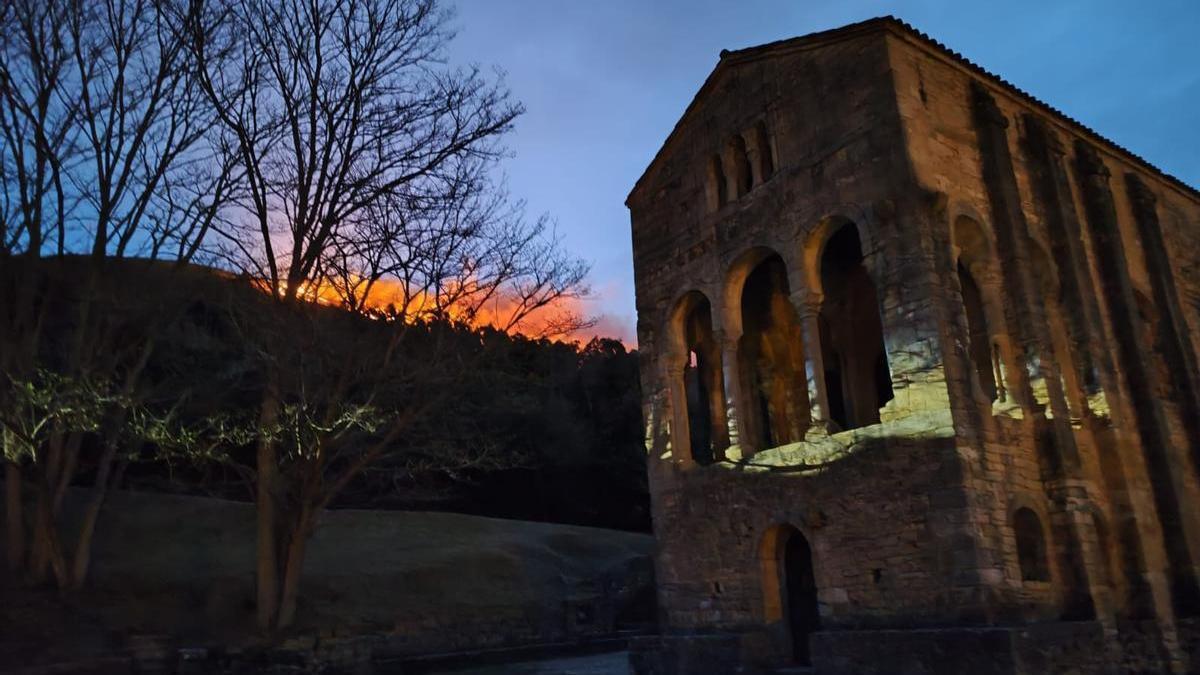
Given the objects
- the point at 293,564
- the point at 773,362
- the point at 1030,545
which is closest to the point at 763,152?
the point at 773,362

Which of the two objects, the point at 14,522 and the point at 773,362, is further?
the point at 773,362

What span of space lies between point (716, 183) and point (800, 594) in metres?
8.04

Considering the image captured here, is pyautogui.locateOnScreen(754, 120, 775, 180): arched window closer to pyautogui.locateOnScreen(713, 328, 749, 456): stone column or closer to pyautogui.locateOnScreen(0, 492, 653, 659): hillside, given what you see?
pyautogui.locateOnScreen(713, 328, 749, 456): stone column

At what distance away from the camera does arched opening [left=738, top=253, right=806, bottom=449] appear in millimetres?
16625

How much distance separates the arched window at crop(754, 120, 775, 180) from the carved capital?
3573 millimetres

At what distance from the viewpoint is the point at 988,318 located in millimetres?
13125

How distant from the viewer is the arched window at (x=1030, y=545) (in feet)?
38.5

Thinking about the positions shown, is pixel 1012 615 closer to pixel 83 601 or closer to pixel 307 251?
pixel 307 251

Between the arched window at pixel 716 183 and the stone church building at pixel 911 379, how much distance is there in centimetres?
10

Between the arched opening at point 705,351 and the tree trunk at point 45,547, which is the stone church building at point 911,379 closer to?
the arched opening at point 705,351

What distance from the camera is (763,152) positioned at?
15305 millimetres


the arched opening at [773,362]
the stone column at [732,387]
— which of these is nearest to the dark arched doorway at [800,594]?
the stone column at [732,387]

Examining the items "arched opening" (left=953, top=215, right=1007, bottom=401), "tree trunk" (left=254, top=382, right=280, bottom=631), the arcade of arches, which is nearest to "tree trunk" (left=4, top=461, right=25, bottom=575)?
"tree trunk" (left=254, top=382, right=280, bottom=631)

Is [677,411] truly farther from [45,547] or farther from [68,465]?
[45,547]
